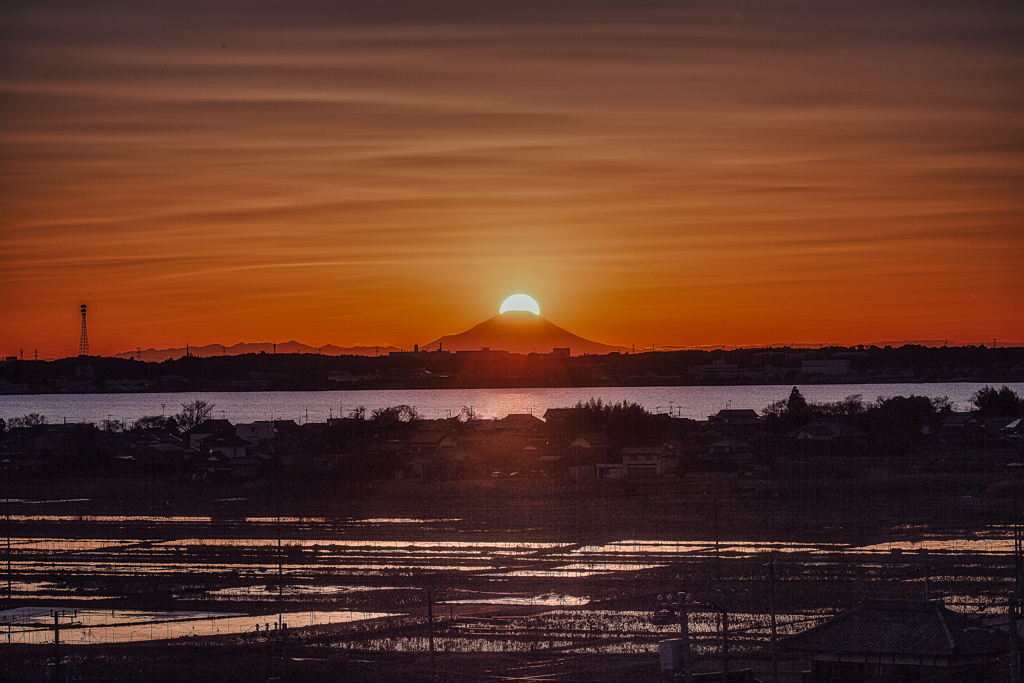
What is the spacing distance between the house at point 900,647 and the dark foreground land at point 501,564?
2.33ft

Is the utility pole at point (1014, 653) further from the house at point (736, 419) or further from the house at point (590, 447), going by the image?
the house at point (736, 419)

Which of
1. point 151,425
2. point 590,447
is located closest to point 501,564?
point 590,447

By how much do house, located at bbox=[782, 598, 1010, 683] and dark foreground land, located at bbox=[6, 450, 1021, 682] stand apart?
711 mm

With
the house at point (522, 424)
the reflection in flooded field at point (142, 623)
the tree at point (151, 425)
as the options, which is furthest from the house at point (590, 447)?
the tree at point (151, 425)

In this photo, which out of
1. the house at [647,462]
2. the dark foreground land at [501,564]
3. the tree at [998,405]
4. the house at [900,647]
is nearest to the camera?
the house at [900,647]

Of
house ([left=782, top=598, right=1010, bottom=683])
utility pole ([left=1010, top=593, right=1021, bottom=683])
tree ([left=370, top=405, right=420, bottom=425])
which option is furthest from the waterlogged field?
tree ([left=370, top=405, right=420, bottom=425])

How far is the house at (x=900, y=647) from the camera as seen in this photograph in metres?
9.23

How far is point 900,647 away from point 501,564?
763 centimetres

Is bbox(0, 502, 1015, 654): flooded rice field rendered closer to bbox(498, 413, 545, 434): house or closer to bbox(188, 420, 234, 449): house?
bbox(188, 420, 234, 449): house

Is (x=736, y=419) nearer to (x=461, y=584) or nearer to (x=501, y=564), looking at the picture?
(x=501, y=564)

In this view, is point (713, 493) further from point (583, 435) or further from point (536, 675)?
point (536, 675)

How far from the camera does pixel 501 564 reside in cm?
1602

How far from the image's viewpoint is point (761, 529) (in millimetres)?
18469

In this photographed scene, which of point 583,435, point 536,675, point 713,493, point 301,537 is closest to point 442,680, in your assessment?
point 536,675
